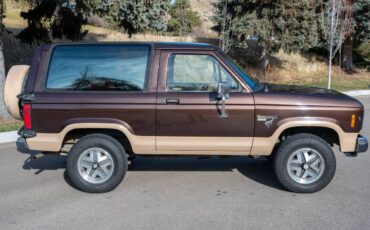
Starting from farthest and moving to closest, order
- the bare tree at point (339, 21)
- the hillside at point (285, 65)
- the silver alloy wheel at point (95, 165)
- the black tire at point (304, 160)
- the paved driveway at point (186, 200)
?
the bare tree at point (339, 21), the hillside at point (285, 65), the silver alloy wheel at point (95, 165), the black tire at point (304, 160), the paved driveway at point (186, 200)

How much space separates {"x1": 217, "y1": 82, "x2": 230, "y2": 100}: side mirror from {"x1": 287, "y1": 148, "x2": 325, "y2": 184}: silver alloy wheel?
1181 mm

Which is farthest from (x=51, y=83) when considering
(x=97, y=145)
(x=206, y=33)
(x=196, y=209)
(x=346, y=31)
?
(x=206, y=33)

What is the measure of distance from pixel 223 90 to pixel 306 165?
151 centimetres

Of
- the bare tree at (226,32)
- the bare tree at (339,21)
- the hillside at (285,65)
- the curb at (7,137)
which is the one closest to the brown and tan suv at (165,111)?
the curb at (7,137)

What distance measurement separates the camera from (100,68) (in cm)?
584

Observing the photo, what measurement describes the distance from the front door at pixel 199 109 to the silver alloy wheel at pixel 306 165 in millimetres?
626

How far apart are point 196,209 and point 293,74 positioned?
2257cm

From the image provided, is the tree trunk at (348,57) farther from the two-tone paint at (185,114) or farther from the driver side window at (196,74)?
the driver side window at (196,74)

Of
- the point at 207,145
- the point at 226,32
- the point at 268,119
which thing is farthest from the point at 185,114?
the point at 226,32

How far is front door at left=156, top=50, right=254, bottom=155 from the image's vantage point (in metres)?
5.66

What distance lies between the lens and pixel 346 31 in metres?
27.0

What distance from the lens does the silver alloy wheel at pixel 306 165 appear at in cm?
578

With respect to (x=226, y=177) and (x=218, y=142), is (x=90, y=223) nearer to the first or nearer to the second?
(x=218, y=142)

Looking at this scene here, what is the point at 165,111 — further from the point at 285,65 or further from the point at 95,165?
the point at 285,65
